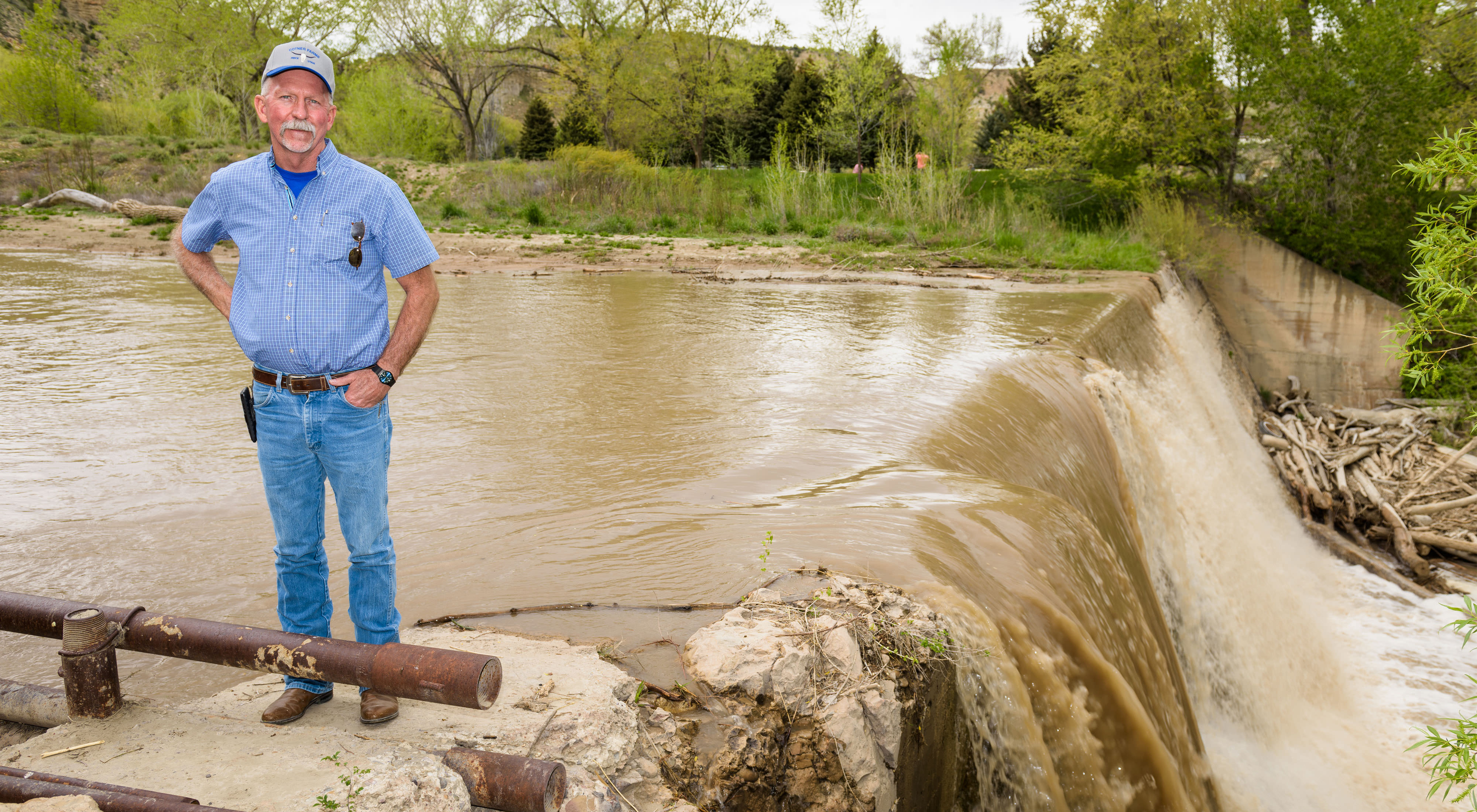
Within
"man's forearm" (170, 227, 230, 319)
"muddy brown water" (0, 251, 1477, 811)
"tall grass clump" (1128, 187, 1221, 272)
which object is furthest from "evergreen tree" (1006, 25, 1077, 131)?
"man's forearm" (170, 227, 230, 319)

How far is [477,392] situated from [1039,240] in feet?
45.9

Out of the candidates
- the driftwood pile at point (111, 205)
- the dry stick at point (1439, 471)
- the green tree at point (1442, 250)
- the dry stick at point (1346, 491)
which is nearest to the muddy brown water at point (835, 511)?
the dry stick at point (1346, 491)

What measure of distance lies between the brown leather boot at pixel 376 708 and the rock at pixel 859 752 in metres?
1.30

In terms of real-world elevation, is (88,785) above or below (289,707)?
above

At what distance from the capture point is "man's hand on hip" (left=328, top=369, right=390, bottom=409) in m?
2.53

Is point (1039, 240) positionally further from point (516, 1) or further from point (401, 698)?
point (516, 1)

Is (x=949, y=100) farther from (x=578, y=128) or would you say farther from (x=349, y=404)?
(x=349, y=404)

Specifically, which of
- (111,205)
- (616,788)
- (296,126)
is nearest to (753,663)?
(616,788)

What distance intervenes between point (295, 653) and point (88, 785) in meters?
0.48

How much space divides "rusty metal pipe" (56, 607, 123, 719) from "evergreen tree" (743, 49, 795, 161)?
37.4 m

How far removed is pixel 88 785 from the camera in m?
1.92

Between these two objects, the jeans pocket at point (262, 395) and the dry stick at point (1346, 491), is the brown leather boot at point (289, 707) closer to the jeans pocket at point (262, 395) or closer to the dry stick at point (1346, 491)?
the jeans pocket at point (262, 395)

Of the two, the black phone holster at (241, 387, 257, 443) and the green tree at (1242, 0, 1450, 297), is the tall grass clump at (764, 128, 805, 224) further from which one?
the black phone holster at (241, 387, 257, 443)

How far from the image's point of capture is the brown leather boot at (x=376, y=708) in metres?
2.47
